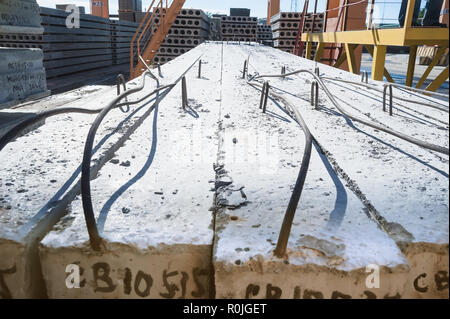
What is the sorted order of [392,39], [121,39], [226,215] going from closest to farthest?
[226,215]
[392,39]
[121,39]

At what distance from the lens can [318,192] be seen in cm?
121

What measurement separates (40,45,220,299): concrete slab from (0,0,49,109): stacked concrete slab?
6.33 feet

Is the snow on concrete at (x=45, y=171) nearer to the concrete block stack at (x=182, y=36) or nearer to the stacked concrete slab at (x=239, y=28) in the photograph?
the concrete block stack at (x=182, y=36)

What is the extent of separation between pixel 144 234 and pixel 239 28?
15498 mm

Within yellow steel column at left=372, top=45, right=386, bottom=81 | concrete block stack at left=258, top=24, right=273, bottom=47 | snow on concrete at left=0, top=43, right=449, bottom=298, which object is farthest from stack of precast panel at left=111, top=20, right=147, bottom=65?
snow on concrete at left=0, top=43, right=449, bottom=298

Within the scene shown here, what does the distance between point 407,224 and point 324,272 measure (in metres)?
0.32

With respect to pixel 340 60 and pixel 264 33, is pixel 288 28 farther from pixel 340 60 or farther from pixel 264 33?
pixel 264 33

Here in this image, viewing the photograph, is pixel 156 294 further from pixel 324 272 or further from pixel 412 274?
pixel 412 274

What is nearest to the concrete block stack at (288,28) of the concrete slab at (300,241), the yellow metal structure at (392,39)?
the yellow metal structure at (392,39)

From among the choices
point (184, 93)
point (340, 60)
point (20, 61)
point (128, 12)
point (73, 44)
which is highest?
point (128, 12)

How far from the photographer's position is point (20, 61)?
9.48 ft

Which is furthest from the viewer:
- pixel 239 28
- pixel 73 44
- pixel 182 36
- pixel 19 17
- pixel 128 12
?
pixel 128 12

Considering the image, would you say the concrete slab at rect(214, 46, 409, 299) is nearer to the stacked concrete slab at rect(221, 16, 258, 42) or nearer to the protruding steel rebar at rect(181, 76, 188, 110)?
the protruding steel rebar at rect(181, 76, 188, 110)

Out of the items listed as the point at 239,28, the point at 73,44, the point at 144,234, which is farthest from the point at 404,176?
the point at 239,28
